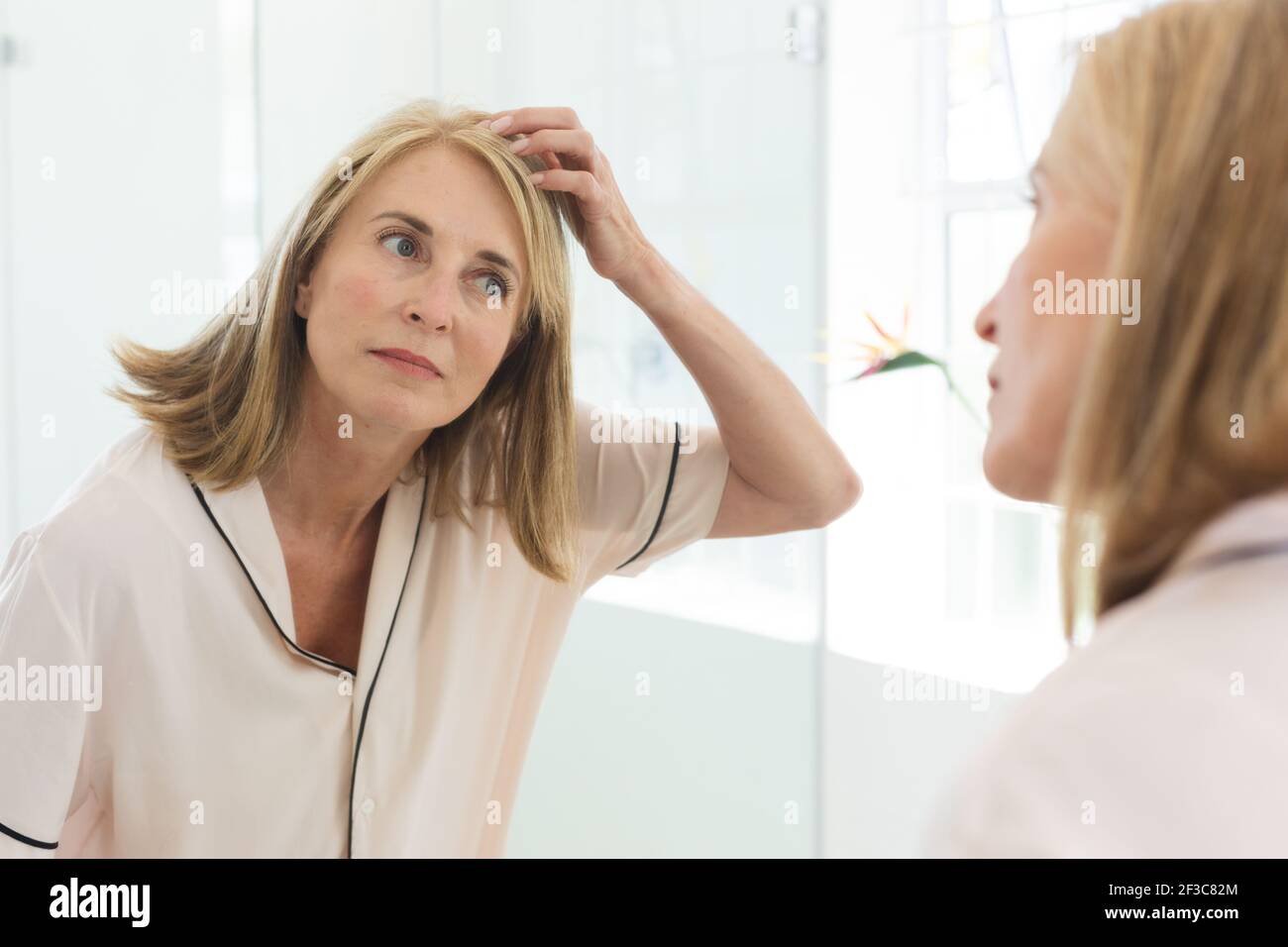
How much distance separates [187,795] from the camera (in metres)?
1.03

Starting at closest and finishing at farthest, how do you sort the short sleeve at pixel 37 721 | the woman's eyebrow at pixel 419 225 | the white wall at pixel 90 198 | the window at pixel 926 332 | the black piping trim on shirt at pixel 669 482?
the short sleeve at pixel 37 721, the woman's eyebrow at pixel 419 225, the black piping trim on shirt at pixel 669 482, the white wall at pixel 90 198, the window at pixel 926 332

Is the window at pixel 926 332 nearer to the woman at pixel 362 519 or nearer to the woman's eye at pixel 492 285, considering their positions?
the woman at pixel 362 519

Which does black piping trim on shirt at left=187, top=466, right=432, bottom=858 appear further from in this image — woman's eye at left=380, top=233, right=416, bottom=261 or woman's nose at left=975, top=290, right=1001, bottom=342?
woman's nose at left=975, top=290, right=1001, bottom=342

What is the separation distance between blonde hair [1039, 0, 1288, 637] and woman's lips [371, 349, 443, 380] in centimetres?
67

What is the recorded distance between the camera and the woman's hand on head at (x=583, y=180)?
108cm

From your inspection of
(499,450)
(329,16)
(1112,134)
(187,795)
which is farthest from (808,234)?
(1112,134)

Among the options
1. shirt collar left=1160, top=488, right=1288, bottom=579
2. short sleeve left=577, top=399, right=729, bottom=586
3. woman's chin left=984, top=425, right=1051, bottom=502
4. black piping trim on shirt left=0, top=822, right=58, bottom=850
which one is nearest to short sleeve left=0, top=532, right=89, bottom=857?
black piping trim on shirt left=0, top=822, right=58, bottom=850

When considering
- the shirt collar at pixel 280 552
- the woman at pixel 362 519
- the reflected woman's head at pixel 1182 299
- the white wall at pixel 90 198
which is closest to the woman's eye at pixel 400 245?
the woman at pixel 362 519

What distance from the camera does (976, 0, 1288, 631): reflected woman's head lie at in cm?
45

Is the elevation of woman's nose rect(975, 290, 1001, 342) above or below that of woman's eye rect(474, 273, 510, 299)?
below

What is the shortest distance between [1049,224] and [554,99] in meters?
1.72

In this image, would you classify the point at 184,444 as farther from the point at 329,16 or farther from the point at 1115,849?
the point at 329,16

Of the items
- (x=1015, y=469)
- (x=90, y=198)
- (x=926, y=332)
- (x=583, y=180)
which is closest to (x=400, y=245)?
(x=583, y=180)

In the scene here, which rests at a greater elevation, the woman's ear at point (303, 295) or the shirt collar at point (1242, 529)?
the woman's ear at point (303, 295)
